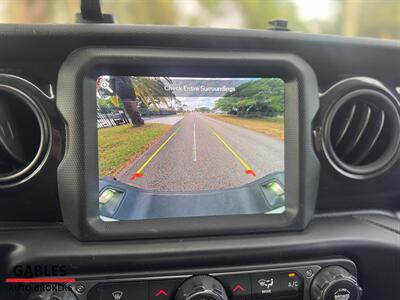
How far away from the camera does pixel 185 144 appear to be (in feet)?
4.22

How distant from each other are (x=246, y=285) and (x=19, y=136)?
97 centimetres

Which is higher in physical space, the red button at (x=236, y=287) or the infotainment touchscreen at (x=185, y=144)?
the infotainment touchscreen at (x=185, y=144)

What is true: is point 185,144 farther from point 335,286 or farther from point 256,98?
point 335,286

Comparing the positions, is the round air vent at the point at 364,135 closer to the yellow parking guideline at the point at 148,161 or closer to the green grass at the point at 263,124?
the green grass at the point at 263,124

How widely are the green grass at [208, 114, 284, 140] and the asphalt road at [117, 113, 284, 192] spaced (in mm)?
35

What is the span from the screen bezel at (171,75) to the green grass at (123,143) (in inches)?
1.4

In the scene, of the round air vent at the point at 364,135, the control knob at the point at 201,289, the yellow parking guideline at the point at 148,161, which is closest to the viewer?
the control knob at the point at 201,289

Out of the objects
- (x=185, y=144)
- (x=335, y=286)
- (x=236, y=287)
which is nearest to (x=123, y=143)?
(x=185, y=144)

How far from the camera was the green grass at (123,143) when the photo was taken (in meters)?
1.24

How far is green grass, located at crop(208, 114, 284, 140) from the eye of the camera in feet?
4.31

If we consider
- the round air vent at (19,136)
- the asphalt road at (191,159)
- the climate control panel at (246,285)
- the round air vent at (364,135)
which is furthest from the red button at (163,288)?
the round air vent at (364,135)

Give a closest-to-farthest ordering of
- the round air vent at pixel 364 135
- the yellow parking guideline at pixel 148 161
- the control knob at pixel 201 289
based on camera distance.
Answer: the control knob at pixel 201 289, the yellow parking guideline at pixel 148 161, the round air vent at pixel 364 135

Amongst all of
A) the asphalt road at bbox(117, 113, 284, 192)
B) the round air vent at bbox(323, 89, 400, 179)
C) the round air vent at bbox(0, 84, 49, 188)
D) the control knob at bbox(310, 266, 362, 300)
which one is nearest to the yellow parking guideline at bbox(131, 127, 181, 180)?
the asphalt road at bbox(117, 113, 284, 192)

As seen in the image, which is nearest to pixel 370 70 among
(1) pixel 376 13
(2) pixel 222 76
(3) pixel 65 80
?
(1) pixel 376 13
